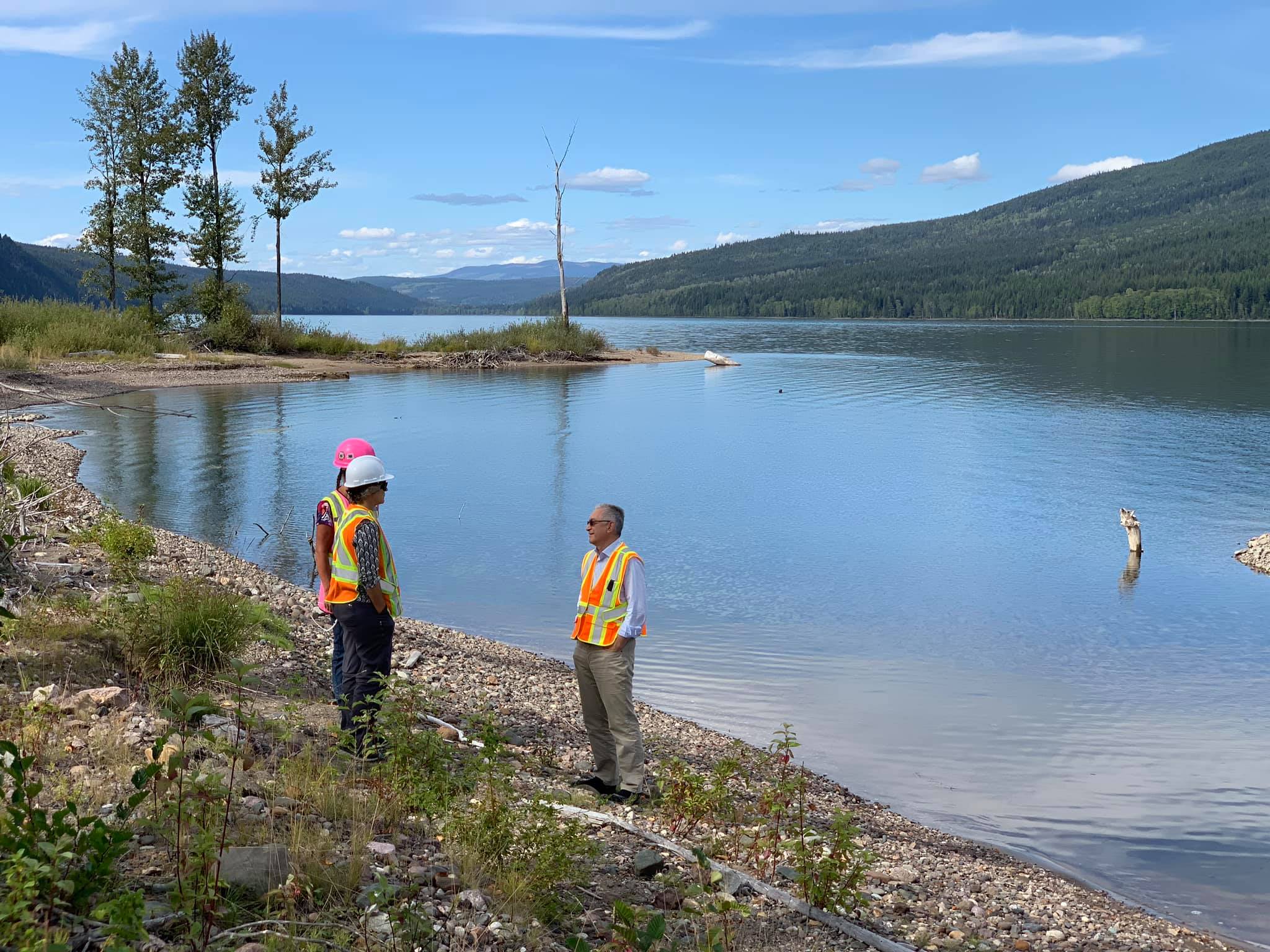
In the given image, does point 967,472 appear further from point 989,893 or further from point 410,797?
point 410,797

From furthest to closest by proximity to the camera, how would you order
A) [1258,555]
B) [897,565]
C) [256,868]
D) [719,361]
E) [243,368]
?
[719,361]
[243,368]
[1258,555]
[897,565]
[256,868]

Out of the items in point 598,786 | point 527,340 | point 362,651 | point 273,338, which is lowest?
point 598,786

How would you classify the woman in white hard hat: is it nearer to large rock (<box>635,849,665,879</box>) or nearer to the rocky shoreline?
the rocky shoreline

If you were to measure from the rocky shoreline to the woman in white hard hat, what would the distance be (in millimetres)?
420

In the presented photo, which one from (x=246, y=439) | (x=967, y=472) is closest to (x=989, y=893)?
(x=967, y=472)

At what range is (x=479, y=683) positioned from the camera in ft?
28.2

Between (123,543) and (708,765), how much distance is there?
5932 millimetres

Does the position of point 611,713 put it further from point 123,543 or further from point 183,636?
point 123,543

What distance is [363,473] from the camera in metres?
6.20

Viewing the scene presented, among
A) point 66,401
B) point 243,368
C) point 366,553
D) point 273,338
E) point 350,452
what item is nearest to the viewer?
point 66,401

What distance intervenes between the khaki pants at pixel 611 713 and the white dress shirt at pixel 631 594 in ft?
0.28

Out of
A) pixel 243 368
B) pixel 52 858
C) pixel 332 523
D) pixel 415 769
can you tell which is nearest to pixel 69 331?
pixel 243 368

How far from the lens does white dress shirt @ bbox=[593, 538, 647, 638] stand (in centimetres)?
646

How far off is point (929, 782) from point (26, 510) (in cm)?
667
